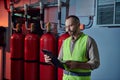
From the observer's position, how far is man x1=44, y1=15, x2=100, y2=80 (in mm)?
1511

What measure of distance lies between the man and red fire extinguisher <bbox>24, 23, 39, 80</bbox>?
124cm

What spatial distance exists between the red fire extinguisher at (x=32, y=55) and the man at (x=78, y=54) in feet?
4.08

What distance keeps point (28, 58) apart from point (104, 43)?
1073 millimetres

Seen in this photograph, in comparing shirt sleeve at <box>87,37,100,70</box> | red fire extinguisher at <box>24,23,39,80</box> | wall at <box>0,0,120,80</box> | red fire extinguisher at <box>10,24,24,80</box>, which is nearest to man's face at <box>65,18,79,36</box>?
shirt sleeve at <box>87,37,100,70</box>

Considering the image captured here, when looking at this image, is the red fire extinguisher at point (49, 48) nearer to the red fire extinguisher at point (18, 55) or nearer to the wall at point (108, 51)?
the red fire extinguisher at point (18, 55)

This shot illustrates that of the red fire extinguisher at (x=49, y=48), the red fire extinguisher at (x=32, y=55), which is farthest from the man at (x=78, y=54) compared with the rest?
the red fire extinguisher at (x=32, y=55)

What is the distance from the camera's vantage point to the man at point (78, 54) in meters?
1.51

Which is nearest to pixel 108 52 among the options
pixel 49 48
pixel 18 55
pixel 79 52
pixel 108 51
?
pixel 108 51

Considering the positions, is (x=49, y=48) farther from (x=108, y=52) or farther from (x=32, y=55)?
(x=108, y=52)

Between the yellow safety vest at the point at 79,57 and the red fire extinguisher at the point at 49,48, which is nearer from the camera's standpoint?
the yellow safety vest at the point at 79,57

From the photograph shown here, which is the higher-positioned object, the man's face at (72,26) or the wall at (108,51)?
the man's face at (72,26)

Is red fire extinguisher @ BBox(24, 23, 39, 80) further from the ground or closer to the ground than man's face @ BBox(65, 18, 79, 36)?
closer to the ground

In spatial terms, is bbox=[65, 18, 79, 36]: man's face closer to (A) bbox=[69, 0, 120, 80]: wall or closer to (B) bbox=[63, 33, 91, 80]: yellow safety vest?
(B) bbox=[63, 33, 91, 80]: yellow safety vest

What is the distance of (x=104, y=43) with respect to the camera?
2.17 meters
